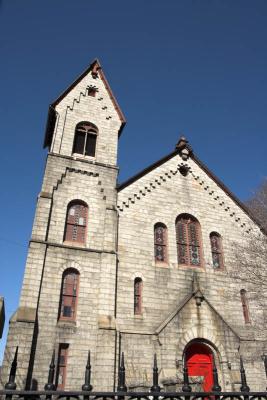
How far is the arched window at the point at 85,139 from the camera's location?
19.5 metres

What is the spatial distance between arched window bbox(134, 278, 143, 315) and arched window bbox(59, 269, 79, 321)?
9.06 feet

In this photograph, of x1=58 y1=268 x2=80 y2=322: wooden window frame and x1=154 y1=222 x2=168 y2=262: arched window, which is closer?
x1=58 y1=268 x2=80 y2=322: wooden window frame

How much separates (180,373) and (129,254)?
5.62m

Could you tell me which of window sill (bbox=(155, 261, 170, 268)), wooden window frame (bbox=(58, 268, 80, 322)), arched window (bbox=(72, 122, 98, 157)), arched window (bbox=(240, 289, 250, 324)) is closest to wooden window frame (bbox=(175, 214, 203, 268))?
window sill (bbox=(155, 261, 170, 268))

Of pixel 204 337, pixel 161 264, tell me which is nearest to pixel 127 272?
pixel 161 264

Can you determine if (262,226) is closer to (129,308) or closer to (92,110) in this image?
(129,308)

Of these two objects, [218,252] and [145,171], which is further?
→ [145,171]

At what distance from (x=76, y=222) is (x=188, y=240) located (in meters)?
6.31

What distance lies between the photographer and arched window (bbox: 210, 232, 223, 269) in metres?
17.9

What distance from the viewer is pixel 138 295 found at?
599 inches

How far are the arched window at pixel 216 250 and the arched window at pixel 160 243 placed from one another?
9.49 ft

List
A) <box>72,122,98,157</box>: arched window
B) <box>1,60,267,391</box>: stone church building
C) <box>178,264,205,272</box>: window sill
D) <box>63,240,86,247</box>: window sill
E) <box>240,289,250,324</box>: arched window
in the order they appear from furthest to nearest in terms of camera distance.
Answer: <box>72,122,98,157</box>: arched window → <box>178,264,205,272</box>: window sill → <box>240,289,250,324</box>: arched window → <box>63,240,86,247</box>: window sill → <box>1,60,267,391</box>: stone church building

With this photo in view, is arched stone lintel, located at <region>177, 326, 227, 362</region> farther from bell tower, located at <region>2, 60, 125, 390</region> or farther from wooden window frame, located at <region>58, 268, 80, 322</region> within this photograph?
wooden window frame, located at <region>58, 268, 80, 322</region>

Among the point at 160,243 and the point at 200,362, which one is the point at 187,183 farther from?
the point at 200,362
